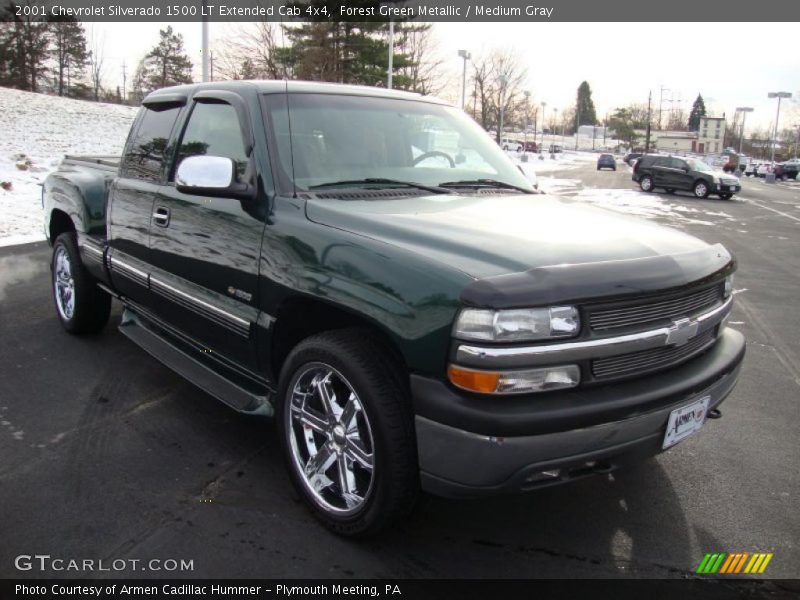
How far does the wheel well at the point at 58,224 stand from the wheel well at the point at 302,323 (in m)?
3.16

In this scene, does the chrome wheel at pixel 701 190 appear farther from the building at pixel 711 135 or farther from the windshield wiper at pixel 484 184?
→ the building at pixel 711 135

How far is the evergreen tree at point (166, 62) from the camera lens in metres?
56.6

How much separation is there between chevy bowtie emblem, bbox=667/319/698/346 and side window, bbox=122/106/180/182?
2993 millimetres

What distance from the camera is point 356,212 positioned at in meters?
2.75

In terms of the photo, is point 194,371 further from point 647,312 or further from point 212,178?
point 647,312

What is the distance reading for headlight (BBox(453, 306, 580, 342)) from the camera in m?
2.15

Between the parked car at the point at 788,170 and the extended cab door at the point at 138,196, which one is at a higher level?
the parked car at the point at 788,170

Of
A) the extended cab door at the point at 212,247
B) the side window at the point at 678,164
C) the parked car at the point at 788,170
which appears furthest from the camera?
the parked car at the point at 788,170

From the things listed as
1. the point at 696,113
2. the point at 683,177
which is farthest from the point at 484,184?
the point at 696,113

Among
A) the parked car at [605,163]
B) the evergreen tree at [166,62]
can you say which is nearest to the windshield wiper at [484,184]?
the parked car at [605,163]

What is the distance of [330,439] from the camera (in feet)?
9.02

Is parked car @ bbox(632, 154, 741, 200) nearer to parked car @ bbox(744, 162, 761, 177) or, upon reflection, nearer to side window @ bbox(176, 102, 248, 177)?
side window @ bbox(176, 102, 248, 177)

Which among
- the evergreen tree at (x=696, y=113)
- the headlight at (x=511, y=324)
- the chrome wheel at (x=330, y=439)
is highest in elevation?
the evergreen tree at (x=696, y=113)

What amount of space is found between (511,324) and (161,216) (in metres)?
2.43
